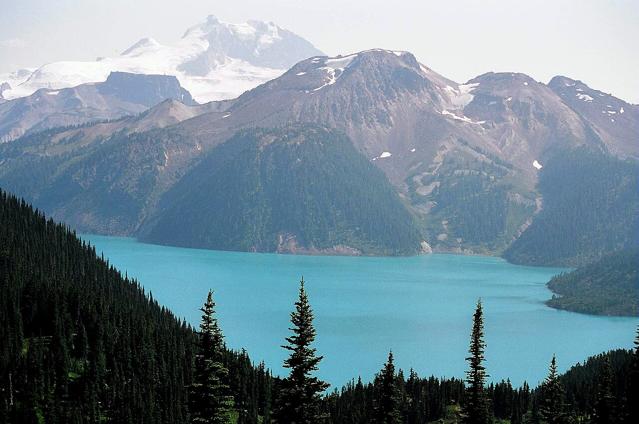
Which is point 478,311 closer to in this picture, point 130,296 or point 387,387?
point 387,387

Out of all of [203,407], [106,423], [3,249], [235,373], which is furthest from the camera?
[3,249]

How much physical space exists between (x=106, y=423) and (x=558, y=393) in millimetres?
56030

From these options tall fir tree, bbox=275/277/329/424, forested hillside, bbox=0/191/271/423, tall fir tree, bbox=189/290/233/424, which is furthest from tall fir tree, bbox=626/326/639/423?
forested hillside, bbox=0/191/271/423

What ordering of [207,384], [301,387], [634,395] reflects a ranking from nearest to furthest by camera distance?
[301,387]
[207,384]
[634,395]

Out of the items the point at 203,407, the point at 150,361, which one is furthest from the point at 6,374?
the point at 203,407

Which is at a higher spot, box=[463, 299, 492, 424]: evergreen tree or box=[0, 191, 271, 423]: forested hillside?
box=[463, 299, 492, 424]: evergreen tree

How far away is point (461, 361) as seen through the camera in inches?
7023

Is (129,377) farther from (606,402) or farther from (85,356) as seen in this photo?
(606,402)

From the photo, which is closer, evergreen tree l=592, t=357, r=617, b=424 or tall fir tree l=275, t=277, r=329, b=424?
tall fir tree l=275, t=277, r=329, b=424

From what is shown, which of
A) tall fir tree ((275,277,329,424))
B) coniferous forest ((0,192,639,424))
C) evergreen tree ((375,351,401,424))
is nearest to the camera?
tall fir tree ((275,277,329,424))

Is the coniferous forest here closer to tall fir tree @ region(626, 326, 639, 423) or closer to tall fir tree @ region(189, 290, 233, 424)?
tall fir tree @ region(626, 326, 639, 423)

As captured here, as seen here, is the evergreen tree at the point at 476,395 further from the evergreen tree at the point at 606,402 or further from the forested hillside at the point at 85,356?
the forested hillside at the point at 85,356

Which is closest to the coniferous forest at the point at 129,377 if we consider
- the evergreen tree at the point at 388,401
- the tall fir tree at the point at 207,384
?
the evergreen tree at the point at 388,401

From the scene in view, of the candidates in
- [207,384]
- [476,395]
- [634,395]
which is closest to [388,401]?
[476,395]
